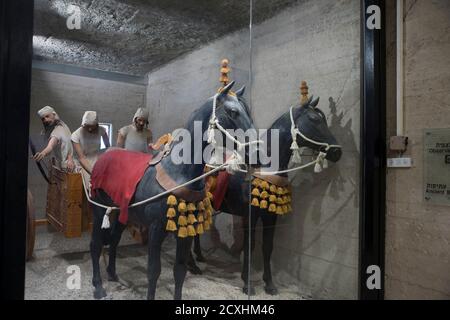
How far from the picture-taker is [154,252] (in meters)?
1.38

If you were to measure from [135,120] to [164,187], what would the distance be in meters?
0.32

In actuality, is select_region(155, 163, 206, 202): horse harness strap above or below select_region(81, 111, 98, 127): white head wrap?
below

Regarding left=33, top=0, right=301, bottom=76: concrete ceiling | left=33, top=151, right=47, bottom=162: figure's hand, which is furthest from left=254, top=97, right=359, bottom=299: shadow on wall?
left=33, top=151, right=47, bottom=162: figure's hand

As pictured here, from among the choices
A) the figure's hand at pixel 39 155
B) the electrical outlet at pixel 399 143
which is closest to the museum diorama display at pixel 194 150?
the figure's hand at pixel 39 155

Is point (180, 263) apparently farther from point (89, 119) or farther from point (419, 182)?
point (419, 182)

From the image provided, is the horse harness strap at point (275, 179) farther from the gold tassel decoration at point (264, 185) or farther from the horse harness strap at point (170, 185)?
the horse harness strap at point (170, 185)

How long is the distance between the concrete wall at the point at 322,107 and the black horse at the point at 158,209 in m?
0.20

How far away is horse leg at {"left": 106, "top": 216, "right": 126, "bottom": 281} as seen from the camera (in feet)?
4.23

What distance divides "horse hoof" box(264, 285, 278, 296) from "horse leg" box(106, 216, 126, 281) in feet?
2.80

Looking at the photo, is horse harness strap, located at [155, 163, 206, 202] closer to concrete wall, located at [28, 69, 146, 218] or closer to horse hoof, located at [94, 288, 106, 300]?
concrete wall, located at [28, 69, 146, 218]

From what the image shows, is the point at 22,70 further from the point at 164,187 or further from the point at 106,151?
the point at 164,187

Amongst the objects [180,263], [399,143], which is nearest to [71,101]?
[180,263]

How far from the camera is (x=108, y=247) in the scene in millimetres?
1283

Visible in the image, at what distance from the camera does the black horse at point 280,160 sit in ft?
5.28
